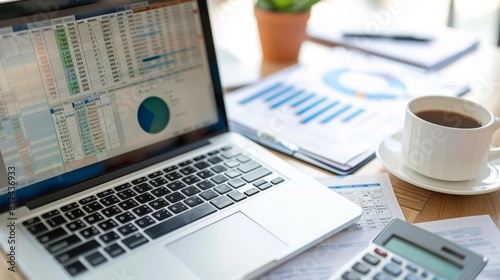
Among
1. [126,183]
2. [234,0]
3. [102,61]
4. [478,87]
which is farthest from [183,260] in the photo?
[234,0]

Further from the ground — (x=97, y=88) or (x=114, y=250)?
(x=97, y=88)

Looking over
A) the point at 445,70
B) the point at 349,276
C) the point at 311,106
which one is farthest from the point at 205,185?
the point at 445,70

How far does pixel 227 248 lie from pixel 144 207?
0.12m

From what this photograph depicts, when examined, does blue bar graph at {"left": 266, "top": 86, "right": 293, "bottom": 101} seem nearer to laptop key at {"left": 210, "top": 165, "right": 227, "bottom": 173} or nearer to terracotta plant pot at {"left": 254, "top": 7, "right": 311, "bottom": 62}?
terracotta plant pot at {"left": 254, "top": 7, "right": 311, "bottom": 62}

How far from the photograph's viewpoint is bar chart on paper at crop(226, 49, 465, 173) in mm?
877

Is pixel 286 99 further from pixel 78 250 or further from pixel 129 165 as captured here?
pixel 78 250

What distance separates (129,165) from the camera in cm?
75

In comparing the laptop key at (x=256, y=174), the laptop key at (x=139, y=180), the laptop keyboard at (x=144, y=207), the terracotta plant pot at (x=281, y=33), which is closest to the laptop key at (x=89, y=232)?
the laptop keyboard at (x=144, y=207)

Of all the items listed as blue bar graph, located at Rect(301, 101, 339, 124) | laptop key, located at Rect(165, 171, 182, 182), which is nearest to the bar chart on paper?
blue bar graph, located at Rect(301, 101, 339, 124)

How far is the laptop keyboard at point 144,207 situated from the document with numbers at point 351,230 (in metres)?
0.10

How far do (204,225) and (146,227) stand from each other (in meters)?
0.07

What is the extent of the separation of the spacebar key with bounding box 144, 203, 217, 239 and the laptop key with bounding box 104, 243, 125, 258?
0.13ft

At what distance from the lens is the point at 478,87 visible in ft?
3.43

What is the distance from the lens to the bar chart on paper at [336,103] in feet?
2.88
